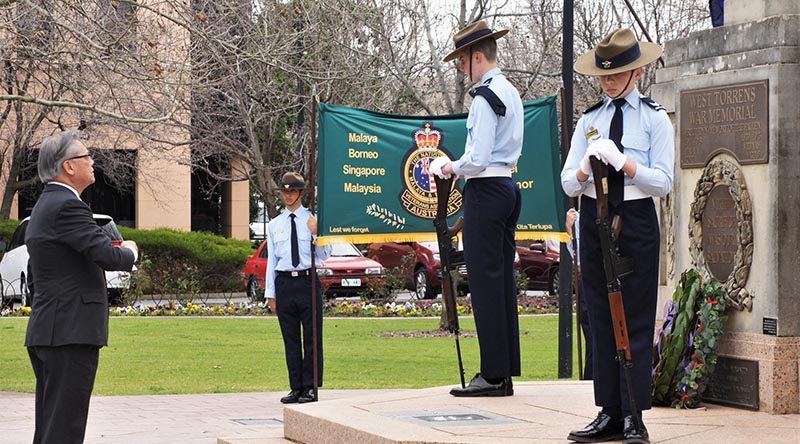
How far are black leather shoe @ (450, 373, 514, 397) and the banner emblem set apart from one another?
3563mm

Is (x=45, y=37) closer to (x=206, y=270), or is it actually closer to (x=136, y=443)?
(x=136, y=443)

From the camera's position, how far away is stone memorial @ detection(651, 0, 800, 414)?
311 inches

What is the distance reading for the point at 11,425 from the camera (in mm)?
11125

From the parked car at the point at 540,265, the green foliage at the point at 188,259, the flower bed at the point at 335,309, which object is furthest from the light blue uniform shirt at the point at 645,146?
the parked car at the point at 540,265

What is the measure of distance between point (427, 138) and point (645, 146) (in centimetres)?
559

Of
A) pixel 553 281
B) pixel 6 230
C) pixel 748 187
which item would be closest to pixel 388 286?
pixel 553 281

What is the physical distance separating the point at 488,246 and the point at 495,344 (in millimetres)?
625

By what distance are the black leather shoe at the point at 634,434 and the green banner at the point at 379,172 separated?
17.3ft

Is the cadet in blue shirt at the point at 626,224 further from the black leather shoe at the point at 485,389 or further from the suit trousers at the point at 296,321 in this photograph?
the suit trousers at the point at 296,321

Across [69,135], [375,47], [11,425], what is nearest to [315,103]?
[11,425]

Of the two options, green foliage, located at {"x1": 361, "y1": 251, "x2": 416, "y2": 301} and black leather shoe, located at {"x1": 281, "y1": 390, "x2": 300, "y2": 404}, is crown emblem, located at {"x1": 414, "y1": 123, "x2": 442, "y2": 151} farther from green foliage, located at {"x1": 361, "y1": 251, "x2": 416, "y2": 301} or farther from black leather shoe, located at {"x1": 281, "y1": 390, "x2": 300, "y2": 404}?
green foliage, located at {"x1": 361, "y1": 251, "x2": 416, "y2": 301}

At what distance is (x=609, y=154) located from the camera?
6.59 meters

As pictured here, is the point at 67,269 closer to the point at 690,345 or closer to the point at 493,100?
the point at 493,100

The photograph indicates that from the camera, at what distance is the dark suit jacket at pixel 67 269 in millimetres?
7273
